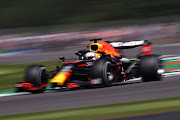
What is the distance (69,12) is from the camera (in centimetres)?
4141

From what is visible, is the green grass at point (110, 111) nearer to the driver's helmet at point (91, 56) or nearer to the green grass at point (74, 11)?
the driver's helmet at point (91, 56)

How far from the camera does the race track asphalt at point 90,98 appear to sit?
746cm

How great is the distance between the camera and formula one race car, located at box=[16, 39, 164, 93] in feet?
30.6

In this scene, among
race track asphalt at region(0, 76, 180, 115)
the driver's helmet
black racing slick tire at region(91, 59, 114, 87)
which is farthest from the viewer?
the driver's helmet

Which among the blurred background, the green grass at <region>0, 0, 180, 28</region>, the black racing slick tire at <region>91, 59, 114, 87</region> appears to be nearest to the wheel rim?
the black racing slick tire at <region>91, 59, 114, 87</region>

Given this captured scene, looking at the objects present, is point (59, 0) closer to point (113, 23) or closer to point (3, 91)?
point (113, 23)

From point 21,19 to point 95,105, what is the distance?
117 feet

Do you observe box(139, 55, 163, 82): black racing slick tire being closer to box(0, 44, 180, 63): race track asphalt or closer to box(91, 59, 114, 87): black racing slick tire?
box(91, 59, 114, 87): black racing slick tire

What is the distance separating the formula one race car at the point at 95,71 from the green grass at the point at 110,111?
7.82 ft

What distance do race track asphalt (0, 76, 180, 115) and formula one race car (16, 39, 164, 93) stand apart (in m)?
0.44

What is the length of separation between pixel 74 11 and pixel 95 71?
32562 mm

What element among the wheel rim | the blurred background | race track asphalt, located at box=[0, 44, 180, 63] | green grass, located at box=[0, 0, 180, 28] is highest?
green grass, located at box=[0, 0, 180, 28]

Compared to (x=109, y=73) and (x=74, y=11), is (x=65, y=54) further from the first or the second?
(x=74, y=11)

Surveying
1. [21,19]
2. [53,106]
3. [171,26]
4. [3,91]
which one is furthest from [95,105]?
[21,19]
